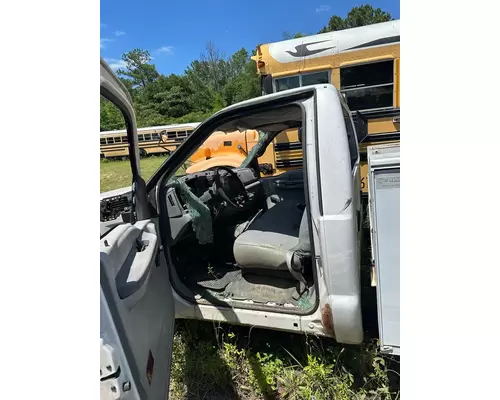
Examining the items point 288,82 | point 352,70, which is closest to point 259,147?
point 288,82

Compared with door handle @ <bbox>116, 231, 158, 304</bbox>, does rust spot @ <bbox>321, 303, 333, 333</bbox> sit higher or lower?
lower

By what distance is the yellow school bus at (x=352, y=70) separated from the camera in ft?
18.6

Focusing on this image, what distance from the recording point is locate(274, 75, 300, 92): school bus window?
6133mm

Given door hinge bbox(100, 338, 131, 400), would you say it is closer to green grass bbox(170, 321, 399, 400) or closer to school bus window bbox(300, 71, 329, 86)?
green grass bbox(170, 321, 399, 400)

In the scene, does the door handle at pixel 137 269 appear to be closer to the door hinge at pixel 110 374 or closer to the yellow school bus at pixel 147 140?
the door hinge at pixel 110 374

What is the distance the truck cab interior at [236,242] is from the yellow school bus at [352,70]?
2.97m

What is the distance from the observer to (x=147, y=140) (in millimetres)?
16609

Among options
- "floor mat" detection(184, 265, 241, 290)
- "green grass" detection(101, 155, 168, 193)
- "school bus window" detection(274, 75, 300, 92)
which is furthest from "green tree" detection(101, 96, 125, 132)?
"green grass" detection(101, 155, 168, 193)

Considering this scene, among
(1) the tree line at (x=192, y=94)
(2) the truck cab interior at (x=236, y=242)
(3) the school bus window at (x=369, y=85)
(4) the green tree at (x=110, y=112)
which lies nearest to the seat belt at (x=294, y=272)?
(2) the truck cab interior at (x=236, y=242)

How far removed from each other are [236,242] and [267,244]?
9.8 inches

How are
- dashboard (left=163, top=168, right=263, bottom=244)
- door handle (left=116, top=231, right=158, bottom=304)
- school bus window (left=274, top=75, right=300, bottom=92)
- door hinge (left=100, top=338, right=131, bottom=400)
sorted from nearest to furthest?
door hinge (left=100, top=338, right=131, bottom=400) < door handle (left=116, top=231, right=158, bottom=304) < dashboard (left=163, top=168, right=263, bottom=244) < school bus window (left=274, top=75, right=300, bottom=92)

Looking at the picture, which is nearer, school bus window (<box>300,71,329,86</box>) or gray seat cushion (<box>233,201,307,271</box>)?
gray seat cushion (<box>233,201,307,271</box>)

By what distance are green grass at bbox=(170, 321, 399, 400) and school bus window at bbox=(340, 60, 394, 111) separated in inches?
178
